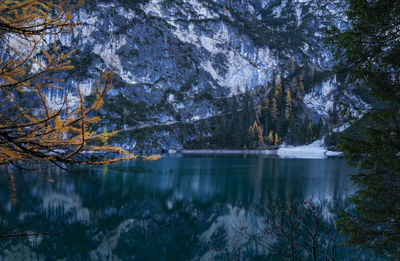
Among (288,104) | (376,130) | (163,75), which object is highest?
(163,75)

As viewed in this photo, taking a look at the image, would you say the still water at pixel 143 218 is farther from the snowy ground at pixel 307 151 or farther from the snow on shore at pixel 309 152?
the snow on shore at pixel 309 152

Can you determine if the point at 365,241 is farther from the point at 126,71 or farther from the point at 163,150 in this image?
the point at 126,71

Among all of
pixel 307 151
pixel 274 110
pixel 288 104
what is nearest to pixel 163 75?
pixel 274 110

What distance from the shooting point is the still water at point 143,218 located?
47.6 feet

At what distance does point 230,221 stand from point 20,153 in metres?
19.1

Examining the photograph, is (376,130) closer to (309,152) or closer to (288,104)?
(309,152)

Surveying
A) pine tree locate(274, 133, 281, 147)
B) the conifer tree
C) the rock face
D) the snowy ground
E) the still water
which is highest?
the rock face

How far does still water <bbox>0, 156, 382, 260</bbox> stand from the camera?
1452 cm

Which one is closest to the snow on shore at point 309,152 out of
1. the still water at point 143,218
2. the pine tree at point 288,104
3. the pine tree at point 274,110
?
the pine tree at point 274,110

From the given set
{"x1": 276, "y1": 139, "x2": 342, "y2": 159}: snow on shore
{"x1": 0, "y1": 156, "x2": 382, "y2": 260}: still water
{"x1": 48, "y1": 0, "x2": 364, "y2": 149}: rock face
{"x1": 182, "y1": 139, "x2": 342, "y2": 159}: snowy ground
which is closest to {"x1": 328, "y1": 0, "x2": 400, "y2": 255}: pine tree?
{"x1": 0, "y1": 156, "x2": 382, "y2": 260}: still water

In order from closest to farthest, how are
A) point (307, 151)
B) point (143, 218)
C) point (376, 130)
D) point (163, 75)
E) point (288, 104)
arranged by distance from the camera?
point (376, 130) → point (143, 218) → point (307, 151) → point (288, 104) → point (163, 75)

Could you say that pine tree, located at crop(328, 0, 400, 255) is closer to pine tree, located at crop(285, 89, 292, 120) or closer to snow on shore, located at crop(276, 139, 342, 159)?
snow on shore, located at crop(276, 139, 342, 159)

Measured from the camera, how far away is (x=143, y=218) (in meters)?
21.0

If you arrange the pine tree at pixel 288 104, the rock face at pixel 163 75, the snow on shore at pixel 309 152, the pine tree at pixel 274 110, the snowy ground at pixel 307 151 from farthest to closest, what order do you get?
the rock face at pixel 163 75 → the pine tree at pixel 274 110 → the pine tree at pixel 288 104 → the snow on shore at pixel 309 152 → the snowy ground at pixel 307 151
